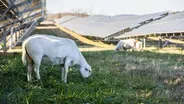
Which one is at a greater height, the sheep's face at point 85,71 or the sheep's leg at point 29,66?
the sheep's leg at point 29,66

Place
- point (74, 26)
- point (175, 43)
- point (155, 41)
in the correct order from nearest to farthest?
1. point (175, 43)
2. point (155, 41)
3. point (74, 26)

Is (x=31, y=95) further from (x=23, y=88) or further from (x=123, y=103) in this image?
(x=123, y=103)

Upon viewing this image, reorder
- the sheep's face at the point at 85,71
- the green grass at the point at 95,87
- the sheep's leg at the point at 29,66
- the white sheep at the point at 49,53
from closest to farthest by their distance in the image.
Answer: the green grass at the point at 95,87 → the white sheep at the point at 49,53 → the sheep's leg at the point at 29,66 → the sheep's face at the point at 85,71

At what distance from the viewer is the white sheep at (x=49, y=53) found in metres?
8.52

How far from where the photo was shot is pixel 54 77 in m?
9.52

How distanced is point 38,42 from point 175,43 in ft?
68.4

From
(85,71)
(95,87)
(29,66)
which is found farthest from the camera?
(85,71)

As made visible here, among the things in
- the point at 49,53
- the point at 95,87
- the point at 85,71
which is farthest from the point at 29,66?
the point at 95,87

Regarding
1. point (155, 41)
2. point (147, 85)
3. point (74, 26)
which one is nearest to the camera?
point (147, 85)

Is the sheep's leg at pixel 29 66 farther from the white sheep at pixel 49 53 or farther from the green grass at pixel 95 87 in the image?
the green grass at pixel 95 87

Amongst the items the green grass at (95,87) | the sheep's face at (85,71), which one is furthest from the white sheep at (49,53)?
the green grass at (95,87)

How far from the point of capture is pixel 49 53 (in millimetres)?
8844

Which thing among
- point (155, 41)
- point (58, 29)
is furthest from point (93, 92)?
point (58, 29)

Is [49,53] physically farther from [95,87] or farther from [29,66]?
[95,87]
